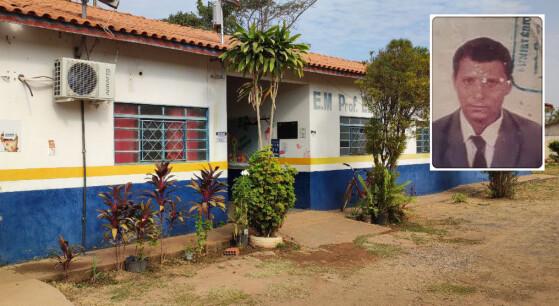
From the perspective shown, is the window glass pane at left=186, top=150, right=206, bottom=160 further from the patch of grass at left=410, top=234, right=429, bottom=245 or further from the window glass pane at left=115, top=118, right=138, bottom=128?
A: the patch of grass at left=410, top=234, right=429, bottom=245

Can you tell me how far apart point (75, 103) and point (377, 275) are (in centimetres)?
489

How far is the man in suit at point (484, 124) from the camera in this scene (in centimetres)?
188

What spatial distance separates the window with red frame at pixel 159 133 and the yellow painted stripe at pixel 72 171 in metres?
0.16

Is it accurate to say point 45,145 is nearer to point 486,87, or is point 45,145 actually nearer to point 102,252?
point 102,252

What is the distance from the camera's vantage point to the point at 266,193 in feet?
25.0

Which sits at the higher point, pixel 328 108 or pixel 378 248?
pixel 328 108

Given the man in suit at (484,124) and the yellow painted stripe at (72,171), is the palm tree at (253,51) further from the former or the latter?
the man in suit at (484,124)

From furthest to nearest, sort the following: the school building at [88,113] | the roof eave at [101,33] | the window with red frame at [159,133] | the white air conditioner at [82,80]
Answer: the window with red frame at [159,133], the white air conditioner at [82,80], the school building at [88,113], the roof eave at [101,33]

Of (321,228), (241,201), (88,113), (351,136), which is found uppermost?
(88,113)

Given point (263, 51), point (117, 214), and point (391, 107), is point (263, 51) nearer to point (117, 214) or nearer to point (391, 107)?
point (391, 107)

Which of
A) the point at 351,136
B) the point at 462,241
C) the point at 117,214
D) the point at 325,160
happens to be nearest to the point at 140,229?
the point at 117,214

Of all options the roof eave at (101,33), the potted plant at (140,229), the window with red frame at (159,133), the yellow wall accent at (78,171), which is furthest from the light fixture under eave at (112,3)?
the potted plant at (140,229)

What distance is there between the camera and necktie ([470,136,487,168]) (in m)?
1.98

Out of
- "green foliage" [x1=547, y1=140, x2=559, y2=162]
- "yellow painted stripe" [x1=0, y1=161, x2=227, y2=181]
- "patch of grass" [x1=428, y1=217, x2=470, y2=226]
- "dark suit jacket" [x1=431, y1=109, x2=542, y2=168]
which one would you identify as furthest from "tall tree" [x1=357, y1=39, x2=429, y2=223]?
"green foliage" [x1=547, y1=140, x2=559, y2=162]
